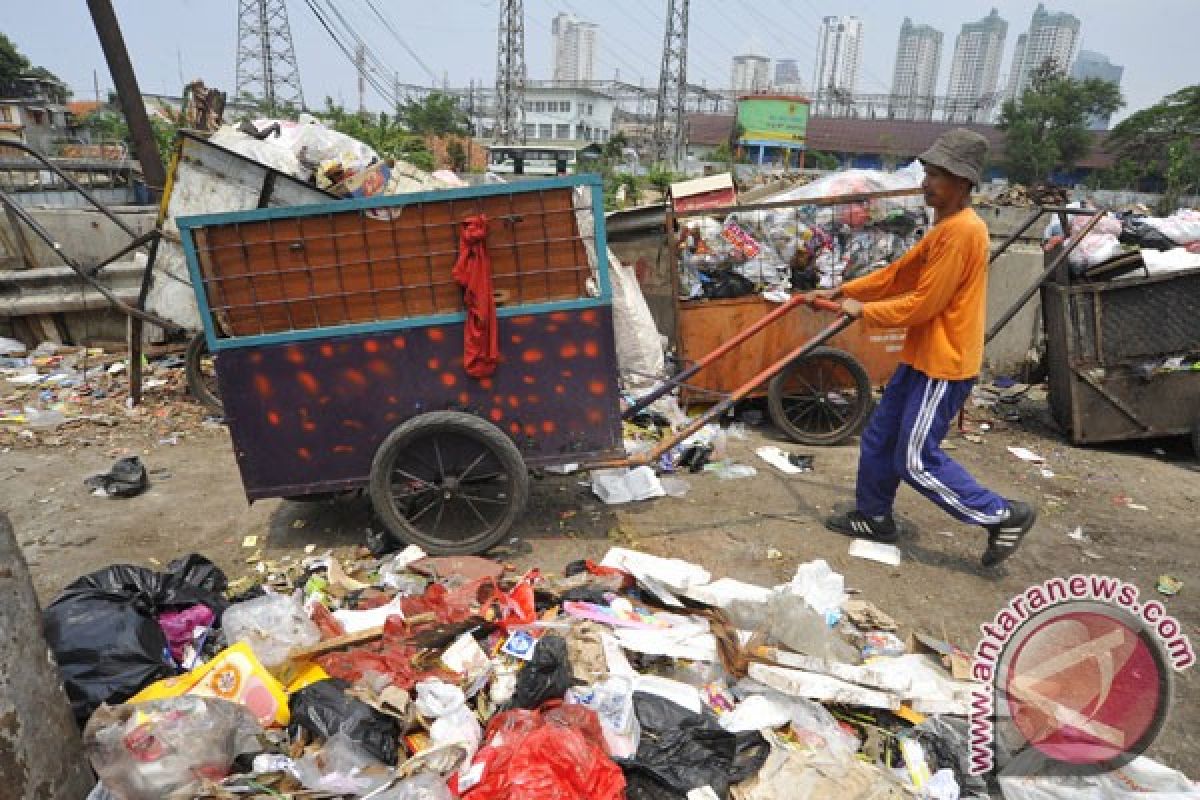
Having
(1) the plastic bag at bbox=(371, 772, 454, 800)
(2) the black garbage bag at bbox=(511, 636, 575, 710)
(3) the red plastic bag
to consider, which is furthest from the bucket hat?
(1) the plastic bag at bbox=(371, 772, 454, 800)

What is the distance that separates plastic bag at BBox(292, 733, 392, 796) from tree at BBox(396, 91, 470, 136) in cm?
4597

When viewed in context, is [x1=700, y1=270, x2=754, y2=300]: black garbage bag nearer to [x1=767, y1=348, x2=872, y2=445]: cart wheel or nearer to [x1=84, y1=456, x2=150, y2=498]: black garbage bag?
[x1=767, y1=348, x2=872, y2=445]: cart wheel


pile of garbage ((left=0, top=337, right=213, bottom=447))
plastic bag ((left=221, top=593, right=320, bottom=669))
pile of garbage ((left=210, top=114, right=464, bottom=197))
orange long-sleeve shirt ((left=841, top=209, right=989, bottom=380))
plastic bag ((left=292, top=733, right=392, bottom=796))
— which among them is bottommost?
pile of garbage ((left=0, top=337, right=213, bottom=447))

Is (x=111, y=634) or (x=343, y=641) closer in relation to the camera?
(x=111, y=634)

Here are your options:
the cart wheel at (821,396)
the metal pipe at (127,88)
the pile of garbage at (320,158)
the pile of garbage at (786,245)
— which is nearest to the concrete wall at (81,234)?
the metal pipe at (127,88)

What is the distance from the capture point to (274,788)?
202cm

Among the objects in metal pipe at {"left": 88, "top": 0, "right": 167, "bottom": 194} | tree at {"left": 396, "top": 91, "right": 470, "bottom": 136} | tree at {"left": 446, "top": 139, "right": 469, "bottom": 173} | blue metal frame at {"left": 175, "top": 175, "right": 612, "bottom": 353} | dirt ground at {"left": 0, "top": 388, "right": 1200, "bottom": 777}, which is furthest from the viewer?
tree at {"left": 396, "top": 91, "right": 470, "bottom": 136}

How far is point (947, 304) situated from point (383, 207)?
8.18ft

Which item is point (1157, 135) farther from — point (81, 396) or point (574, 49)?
point (574, 49)

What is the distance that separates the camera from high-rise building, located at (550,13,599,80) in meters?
106

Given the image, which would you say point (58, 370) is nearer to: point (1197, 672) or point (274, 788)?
point (274, 788)

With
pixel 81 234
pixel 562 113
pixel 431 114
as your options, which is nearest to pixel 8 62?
pixel 431 114

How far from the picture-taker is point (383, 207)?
3.06 metres

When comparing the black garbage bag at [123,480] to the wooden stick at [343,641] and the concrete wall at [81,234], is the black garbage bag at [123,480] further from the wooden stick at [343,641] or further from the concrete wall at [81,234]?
the concrete wall at [81,234]
